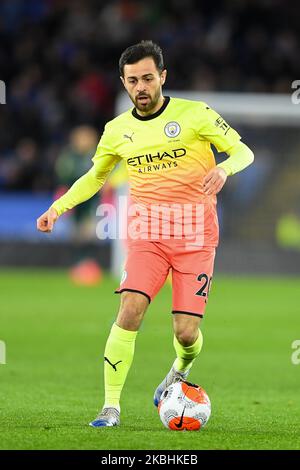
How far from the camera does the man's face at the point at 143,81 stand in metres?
7.04

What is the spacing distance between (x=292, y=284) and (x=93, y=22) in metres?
6.97

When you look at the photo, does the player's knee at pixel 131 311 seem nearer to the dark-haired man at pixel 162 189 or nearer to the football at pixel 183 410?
the dark-haired man at pixel 162 189

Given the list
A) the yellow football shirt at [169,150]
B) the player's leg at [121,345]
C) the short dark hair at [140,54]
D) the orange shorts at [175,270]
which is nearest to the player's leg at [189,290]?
the orange shorts at [175,270]

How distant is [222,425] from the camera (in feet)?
23.0

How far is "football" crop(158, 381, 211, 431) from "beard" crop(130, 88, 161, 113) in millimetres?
1730

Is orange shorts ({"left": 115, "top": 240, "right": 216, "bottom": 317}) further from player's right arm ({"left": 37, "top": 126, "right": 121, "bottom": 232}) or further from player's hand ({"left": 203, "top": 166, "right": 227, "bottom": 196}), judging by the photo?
player's hand ({"left": 203, "top": 166, "right": 227, "bottom": 196})

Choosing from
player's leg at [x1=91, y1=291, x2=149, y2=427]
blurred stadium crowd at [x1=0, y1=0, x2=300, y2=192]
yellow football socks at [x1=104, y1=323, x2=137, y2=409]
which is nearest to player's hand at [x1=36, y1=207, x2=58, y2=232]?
player's leg at [x1=91, y1=291, x2=149, y2=427]

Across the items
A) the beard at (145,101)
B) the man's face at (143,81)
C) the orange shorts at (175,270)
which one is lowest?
the orange shorts at (175,270)

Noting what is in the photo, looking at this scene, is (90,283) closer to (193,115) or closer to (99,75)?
(99,75)

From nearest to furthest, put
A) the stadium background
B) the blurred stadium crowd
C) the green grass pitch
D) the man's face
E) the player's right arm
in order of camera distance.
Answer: the green grass pitch
the man's face
the player's right arm
the stadium background
the blurred stadium crowd

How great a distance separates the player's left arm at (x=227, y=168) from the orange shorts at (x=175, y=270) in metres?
0.56

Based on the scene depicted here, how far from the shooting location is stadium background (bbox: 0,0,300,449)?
426 inches
